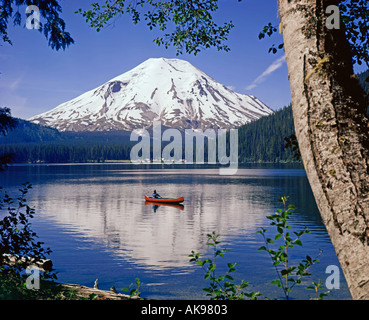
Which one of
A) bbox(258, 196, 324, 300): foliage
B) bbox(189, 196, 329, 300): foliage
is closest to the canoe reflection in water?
bbox(189, 196, 329, 300): foliage

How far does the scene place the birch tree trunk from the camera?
1888 millimetres

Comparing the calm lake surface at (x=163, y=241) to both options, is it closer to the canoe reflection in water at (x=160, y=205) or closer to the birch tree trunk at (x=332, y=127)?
the canoe reflection in water at (x=160, y=205)

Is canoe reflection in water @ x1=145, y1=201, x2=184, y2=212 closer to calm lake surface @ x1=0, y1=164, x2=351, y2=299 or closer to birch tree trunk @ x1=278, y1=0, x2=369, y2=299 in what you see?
calm lake surface @ x1=0, y1=164, x2=351, y2=299

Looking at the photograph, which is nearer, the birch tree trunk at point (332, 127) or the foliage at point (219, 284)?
the birch tree trunk at point (332, 127)

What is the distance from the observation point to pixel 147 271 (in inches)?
724

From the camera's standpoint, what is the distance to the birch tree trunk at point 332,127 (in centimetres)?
189

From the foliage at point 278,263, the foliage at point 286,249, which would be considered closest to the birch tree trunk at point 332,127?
the foliage at point 278,263

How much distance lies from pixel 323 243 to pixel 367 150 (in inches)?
974

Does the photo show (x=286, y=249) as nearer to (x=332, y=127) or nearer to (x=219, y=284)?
(x=219, y=284)

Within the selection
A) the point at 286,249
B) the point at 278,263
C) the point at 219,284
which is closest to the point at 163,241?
the point at 219,284

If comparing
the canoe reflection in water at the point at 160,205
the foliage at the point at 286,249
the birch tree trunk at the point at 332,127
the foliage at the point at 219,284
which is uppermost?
the birch tree trunk at the point at 332,127
